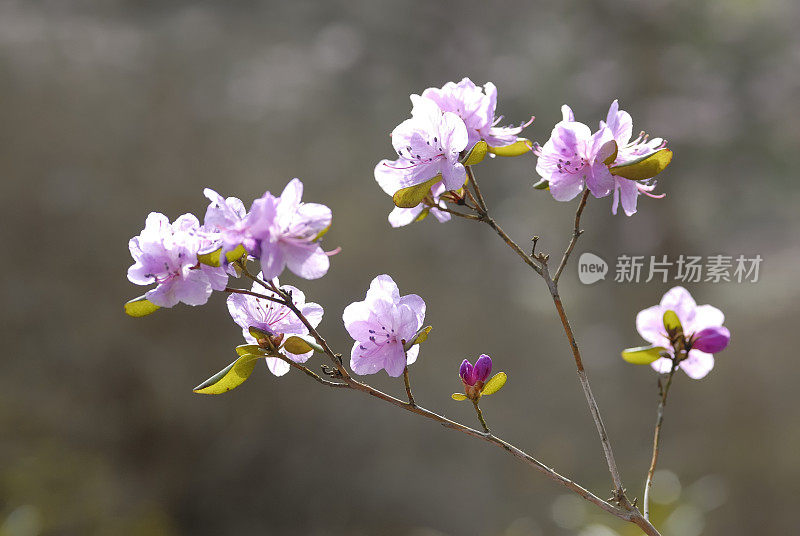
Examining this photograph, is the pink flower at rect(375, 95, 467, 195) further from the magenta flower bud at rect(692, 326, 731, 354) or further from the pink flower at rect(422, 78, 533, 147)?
the magenta flower bud at rect(692, 326, 731, 354)

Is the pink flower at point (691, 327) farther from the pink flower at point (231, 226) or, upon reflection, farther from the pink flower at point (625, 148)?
the pink flower at point (231, 226)

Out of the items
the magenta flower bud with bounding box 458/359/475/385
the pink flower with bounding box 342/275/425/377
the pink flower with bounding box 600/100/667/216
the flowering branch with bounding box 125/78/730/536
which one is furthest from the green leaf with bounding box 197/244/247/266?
the pink flower with bounding box 600/100/667/216

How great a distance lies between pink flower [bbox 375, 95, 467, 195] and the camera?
1.99ft

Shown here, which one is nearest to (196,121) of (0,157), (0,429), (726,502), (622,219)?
(0,157)

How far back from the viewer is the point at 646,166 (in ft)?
1.93

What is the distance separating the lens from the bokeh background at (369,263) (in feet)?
7.26

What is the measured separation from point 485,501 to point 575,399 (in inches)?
19.9

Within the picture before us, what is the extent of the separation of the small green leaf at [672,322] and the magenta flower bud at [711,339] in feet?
0.06

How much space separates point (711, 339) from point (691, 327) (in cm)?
3

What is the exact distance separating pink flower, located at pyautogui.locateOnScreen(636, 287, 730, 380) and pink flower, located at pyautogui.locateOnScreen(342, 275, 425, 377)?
20 cm

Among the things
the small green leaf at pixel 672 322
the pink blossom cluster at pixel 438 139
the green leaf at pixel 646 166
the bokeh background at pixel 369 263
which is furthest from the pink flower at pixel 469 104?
the bokeh background at pixel 369 263

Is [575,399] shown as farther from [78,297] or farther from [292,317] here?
[292,317]

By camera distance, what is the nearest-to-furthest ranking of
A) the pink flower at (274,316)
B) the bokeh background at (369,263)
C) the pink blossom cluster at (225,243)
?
the pink blossom cluster at (225,243)
the pink flower at (274,316)
the bokeh background at (369,263)

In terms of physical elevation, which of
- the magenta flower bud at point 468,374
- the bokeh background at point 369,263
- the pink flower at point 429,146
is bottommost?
the bokeh background at point 369,263
